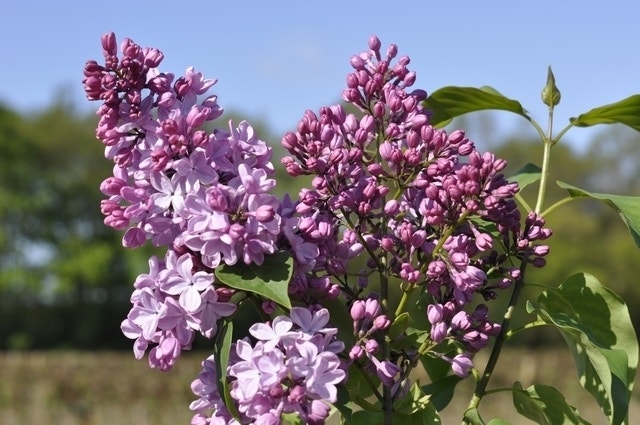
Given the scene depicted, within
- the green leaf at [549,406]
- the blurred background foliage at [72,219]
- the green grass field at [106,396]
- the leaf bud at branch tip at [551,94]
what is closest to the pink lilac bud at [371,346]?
the green leaf at [549,406]

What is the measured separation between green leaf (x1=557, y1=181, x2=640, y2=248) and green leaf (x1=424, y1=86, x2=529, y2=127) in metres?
0.19

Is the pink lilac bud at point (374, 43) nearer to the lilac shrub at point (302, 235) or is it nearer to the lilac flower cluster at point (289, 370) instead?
the lilac shrub at point (302, 235)

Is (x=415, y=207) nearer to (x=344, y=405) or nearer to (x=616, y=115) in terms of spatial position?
(x=344, y=405)

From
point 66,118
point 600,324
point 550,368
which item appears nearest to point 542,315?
point 600,324

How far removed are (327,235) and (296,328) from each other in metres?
0.10

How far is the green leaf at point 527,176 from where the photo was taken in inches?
53.9

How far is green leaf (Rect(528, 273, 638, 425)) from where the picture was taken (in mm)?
1043

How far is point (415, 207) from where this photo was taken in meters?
1.09

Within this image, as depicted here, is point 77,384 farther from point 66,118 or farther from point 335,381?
point 66,118

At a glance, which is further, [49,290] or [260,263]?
[49,290]

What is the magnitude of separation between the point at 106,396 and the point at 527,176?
10.8m

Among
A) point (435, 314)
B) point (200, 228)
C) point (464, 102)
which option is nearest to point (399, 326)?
point (435, 314)

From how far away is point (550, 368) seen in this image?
14523mm

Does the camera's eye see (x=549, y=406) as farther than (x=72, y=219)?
No
